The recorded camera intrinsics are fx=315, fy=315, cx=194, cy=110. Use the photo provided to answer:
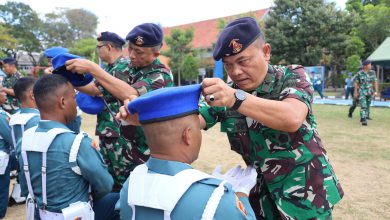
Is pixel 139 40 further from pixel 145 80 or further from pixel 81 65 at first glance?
pixel 81 65

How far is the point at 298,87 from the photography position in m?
1.94

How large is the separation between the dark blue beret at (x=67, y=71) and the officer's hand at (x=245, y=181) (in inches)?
67.6

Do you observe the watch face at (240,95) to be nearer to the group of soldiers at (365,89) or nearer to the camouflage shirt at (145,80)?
the camouflage shirt at (145,80)

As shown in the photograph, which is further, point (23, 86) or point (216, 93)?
point (23, 86)

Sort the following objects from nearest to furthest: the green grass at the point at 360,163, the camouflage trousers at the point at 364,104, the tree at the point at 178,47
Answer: the green grass at the point at 360,163 → the camouflage trousers at the point at 364,104 → the tree at the point at 178,47

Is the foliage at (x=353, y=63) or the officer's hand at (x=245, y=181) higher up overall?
the officer's hand at (x=245, y=181)

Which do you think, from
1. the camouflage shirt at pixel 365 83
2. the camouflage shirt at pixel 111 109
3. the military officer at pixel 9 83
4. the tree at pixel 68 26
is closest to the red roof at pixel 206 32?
the tree at pixel 68 26

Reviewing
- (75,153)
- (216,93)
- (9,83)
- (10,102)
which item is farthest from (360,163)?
(9,83)

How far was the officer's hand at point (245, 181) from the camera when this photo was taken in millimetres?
1621

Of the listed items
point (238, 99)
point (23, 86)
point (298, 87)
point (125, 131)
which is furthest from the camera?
point (23, 86)

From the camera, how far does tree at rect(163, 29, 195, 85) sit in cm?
3284

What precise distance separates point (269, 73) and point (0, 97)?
4.18 meters

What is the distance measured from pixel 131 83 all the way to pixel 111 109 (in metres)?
0.42

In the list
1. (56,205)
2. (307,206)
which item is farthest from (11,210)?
(307,206)
